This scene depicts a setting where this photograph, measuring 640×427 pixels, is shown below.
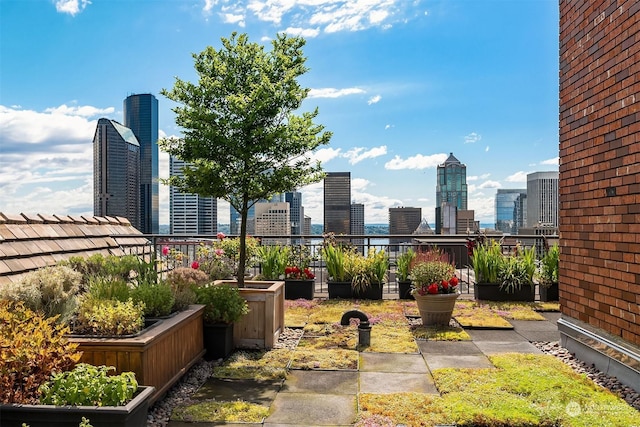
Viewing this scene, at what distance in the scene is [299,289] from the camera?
795 cm

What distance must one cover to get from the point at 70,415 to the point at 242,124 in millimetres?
3177

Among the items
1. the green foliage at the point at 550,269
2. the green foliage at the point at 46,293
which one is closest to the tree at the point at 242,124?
the green foliage at the point at 46,293

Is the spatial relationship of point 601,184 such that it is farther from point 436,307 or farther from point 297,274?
point 297,274

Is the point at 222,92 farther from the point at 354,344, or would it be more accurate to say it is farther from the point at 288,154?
the point at 354,344

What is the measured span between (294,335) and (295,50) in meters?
3.28

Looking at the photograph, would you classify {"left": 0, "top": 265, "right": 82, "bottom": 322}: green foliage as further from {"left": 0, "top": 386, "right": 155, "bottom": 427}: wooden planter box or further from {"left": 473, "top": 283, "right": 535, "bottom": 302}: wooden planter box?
{"left": 473, "top": 283, "right": 535, "bottom": 302}: wooden planter box

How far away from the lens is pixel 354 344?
5.04m

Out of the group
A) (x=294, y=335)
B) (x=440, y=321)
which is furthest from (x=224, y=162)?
(x=440, y=321)

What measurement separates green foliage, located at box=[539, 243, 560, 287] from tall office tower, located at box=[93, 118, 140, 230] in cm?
1012

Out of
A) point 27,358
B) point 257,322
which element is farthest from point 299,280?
point 27,358

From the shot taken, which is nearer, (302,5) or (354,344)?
(354,344)

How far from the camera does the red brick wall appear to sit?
3756 millimetres

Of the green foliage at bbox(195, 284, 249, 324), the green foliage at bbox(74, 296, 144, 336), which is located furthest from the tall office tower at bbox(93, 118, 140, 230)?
the green foliage at bbox(74, 296, 144, 336)

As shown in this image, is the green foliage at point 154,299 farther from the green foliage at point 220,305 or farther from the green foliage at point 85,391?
the green foliage at point 85,391
